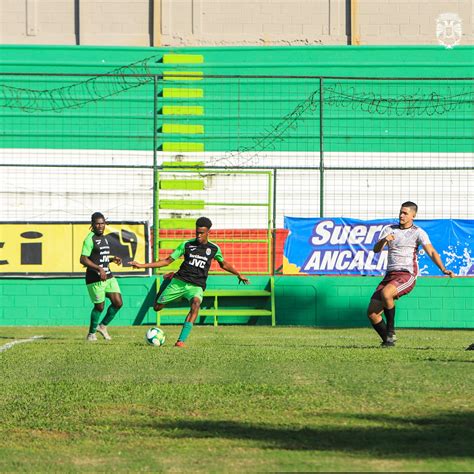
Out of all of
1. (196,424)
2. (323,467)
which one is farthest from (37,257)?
(323,467)

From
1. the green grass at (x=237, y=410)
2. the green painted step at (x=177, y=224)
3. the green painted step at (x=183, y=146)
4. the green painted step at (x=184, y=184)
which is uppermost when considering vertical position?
the green painted step at (x=183, y=146)

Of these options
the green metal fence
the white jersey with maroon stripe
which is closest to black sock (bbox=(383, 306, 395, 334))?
the white jersey with maroon stripe

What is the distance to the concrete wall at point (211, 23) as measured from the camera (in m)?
30.0

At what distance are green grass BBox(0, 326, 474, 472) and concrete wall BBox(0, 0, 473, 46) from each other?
17742 millimetres

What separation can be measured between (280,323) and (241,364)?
1102 centimetres

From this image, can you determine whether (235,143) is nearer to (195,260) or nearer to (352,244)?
(352,244)

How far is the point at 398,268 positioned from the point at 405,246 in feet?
1.01

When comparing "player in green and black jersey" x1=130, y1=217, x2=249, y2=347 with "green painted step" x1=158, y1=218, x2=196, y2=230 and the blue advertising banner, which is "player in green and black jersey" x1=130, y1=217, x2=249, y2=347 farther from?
"green painted step" x1=158, y1=218, x2=196, y2=230

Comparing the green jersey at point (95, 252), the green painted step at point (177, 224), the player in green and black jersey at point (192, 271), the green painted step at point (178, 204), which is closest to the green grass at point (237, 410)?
the player in green and black jersey at point (192, 271)

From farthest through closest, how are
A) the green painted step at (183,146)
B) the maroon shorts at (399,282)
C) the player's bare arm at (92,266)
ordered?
the green painted step at (183,146) < the player's bare arm at (92,266) < the maroon shorts at (399,282)

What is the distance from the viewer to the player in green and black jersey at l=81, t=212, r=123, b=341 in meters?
16.8

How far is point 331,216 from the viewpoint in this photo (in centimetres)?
2497

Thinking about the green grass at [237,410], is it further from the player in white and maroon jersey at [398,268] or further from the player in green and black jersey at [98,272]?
the player in green and black jersey at [98,272]

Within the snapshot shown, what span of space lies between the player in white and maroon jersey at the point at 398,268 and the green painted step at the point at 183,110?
44.6 feet
